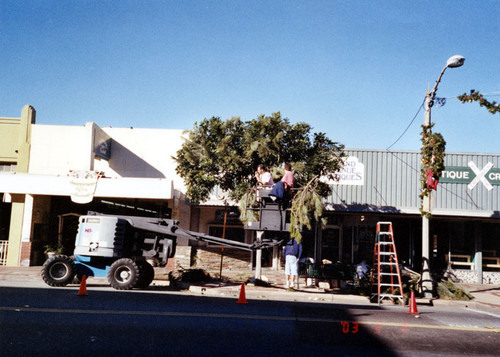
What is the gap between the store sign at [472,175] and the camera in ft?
60.1

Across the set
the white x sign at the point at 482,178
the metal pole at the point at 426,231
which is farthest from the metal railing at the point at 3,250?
the white x sign at the point at 482,178

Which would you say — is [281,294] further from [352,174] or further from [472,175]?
[472,175]

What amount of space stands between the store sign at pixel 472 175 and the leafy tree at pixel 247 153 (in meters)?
7.68

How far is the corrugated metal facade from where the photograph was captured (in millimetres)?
18266

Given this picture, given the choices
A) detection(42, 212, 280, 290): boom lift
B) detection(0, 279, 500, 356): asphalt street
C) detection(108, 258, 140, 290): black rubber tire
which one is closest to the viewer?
detection(0, 279, 500, 356): asphalt street

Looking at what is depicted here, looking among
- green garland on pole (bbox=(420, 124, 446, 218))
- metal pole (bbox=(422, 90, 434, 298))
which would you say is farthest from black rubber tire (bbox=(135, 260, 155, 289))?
green garland on pole (bbox=(420, 124, 446, 218))

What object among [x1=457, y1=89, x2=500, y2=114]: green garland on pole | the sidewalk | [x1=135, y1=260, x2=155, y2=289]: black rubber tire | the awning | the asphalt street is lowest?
the sidewalk

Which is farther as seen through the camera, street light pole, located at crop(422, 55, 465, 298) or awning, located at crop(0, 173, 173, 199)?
awning, located at crop(0, 173, 173, 199)

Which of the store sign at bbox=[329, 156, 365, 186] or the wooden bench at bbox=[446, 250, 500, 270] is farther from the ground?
the store sign at bbox=[329, 156, 365, 186]

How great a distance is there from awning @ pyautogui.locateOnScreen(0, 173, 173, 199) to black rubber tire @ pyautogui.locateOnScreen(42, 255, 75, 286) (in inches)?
207

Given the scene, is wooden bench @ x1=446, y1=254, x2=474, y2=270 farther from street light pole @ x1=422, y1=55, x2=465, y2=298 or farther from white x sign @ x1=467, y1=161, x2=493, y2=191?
street light pole @ x1=422, y1=55, x2=465, y2=298

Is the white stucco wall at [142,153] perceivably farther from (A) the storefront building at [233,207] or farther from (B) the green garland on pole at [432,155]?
(B) the green garland on pole at [432,155]

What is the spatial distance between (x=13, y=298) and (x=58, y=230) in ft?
33.4

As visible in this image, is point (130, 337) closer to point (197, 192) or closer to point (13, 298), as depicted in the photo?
point (13, 298)
